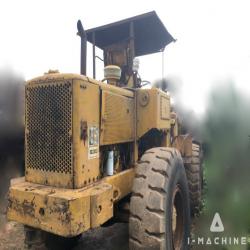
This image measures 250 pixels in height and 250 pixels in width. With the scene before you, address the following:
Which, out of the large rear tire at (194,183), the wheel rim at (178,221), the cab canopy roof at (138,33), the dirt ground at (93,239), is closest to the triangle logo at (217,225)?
the large rear tire at (194,183)

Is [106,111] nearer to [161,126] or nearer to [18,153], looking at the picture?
[161,126]

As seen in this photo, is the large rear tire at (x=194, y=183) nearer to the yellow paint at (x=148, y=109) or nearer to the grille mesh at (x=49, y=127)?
the yellow paint at (x=148, y=109)

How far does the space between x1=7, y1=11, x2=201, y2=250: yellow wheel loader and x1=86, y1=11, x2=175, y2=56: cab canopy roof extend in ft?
3.40

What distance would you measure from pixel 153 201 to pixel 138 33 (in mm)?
2646

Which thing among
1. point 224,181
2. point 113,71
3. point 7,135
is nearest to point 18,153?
point 7,135

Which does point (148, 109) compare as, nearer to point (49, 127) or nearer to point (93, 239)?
point (49, 127)

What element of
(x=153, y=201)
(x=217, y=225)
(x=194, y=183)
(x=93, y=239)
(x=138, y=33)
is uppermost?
(x=138, y=33)

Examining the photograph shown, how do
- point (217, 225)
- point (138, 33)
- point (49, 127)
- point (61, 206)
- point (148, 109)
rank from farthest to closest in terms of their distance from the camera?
point (217, 225) < point (138, 33) < point (148, 109) < point (49, 127) < point (61, 206)

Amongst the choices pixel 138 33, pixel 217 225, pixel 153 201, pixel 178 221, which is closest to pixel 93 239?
pixel 178 221

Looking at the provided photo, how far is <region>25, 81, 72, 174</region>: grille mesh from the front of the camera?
2.56 meters

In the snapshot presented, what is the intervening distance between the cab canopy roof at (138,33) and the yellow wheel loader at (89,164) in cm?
104

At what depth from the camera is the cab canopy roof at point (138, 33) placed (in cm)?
420

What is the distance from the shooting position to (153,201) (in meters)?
2.79

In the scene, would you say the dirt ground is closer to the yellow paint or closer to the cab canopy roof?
the yellow paint
